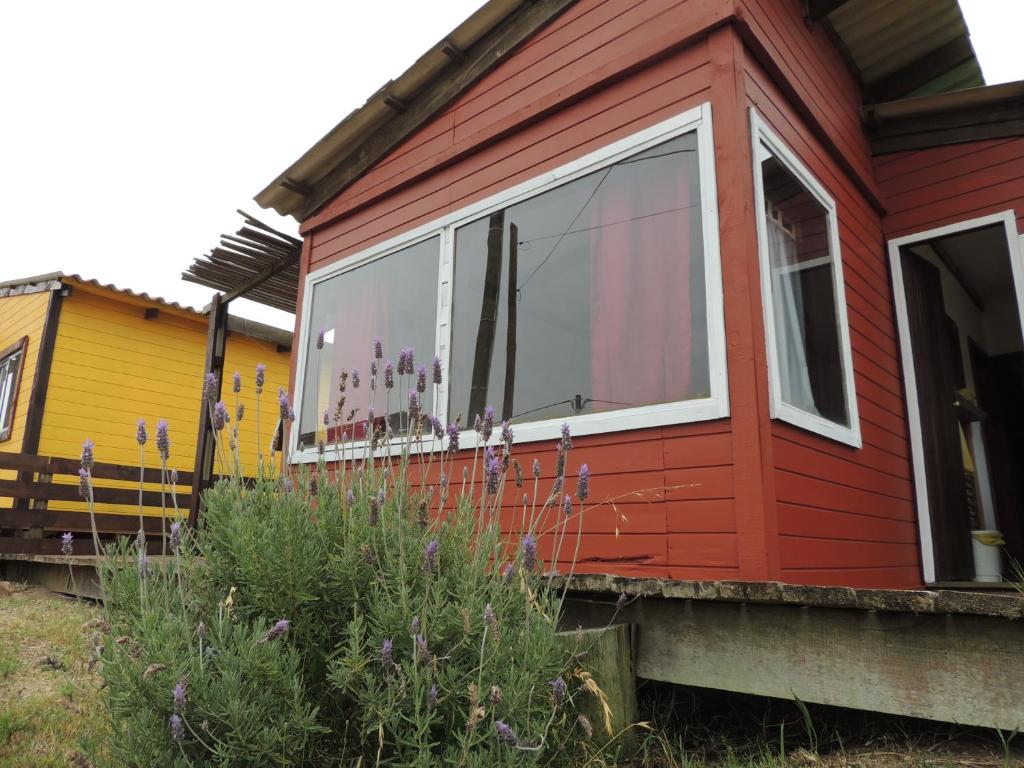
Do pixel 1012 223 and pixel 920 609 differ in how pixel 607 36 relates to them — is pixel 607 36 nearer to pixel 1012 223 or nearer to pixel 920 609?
pixel 1012 223

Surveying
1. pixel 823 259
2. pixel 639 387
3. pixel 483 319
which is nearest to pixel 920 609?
pixel 639 387

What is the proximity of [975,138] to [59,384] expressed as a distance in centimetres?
1163

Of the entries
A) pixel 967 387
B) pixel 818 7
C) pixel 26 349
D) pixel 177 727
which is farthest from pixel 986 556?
pixel 26 349

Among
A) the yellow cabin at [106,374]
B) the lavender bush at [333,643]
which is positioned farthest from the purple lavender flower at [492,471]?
the yellow cabin at [106,374]

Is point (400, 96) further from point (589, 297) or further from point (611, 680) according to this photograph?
point (611, 680)

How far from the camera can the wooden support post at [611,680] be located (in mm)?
2445

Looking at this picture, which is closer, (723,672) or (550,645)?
(550,645)

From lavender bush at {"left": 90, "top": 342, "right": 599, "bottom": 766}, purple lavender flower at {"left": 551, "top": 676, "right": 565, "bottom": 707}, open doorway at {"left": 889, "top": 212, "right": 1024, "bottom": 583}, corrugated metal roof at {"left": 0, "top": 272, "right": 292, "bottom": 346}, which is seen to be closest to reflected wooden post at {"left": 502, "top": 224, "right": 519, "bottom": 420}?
lavender bush at {"left": 90, "top": 342, "right": 599, "bottom": 766}

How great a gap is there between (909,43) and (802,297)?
3.02m

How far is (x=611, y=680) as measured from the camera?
101 inches

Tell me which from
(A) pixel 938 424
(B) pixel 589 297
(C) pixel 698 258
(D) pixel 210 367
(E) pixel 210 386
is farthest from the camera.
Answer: (D) pixel 210 367

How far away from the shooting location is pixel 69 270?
405 inches

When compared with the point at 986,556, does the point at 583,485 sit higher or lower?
higher

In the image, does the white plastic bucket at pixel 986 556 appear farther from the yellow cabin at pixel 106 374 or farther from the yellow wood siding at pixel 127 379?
the yellow wood siding at pixel 127 379
